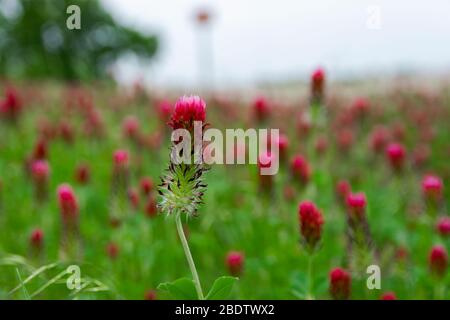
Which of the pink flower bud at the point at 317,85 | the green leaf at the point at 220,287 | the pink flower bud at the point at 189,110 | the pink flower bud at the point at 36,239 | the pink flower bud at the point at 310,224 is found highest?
the pink flower bud at the point at 317,85

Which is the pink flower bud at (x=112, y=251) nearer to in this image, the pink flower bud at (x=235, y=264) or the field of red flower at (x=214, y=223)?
the field of red flower at (x=214, y=223)

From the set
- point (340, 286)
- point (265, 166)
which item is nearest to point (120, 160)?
point (265, 166)

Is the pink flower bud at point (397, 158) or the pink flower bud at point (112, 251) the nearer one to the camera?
the pink flower bud at point (112, 251)

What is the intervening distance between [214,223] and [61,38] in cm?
3636

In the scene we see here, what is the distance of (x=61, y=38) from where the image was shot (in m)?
38.8

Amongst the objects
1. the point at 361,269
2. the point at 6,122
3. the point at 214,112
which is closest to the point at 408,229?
the point at 361,269

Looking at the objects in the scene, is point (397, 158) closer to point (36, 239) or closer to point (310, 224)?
point (310, 224)

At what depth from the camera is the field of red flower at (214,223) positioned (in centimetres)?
247

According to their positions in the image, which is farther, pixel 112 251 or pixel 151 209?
pixel 151 209

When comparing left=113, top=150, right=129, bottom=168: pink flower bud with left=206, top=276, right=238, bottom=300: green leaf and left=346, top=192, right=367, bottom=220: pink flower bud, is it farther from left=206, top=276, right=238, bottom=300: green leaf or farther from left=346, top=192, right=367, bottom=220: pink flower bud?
left=206, top=276, right=238, bottom=300: green leaf

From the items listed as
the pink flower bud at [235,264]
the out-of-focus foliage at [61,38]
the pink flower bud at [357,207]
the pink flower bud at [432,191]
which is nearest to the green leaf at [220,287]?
the pink flower bud at [357,207]
